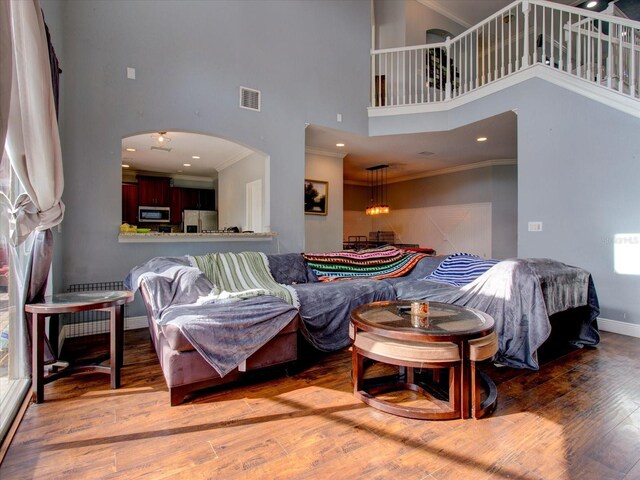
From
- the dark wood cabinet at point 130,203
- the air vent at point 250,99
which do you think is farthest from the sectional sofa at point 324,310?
the dark wood cabinet at point 130,203

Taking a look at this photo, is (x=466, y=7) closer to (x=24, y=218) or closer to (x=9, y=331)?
(x=24, y=218)

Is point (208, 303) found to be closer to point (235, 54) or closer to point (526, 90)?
point (235, 54)

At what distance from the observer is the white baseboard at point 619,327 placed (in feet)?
11.1

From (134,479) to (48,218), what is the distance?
1714 mm

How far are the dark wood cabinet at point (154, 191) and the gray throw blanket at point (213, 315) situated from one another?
601 centimetres

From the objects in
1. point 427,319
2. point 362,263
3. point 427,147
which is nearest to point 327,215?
point 427,147

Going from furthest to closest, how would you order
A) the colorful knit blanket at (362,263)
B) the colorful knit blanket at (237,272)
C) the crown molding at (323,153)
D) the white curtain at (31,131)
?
the crown molding at (323,153) → the colorful knit blanket at (362,263) → the colorful knit blanket at (237,272) → the white curtain at (31,131)

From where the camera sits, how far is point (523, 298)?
100.0 inches

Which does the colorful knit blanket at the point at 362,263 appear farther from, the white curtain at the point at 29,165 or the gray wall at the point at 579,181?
the white curtain at the point at 29,165

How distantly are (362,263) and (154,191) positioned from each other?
623cm

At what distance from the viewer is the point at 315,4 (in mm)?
5047

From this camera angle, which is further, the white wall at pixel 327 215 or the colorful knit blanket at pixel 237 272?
the white wall at pixel 327 215

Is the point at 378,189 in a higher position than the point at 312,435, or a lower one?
higher

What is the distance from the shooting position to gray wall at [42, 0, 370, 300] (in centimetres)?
341
